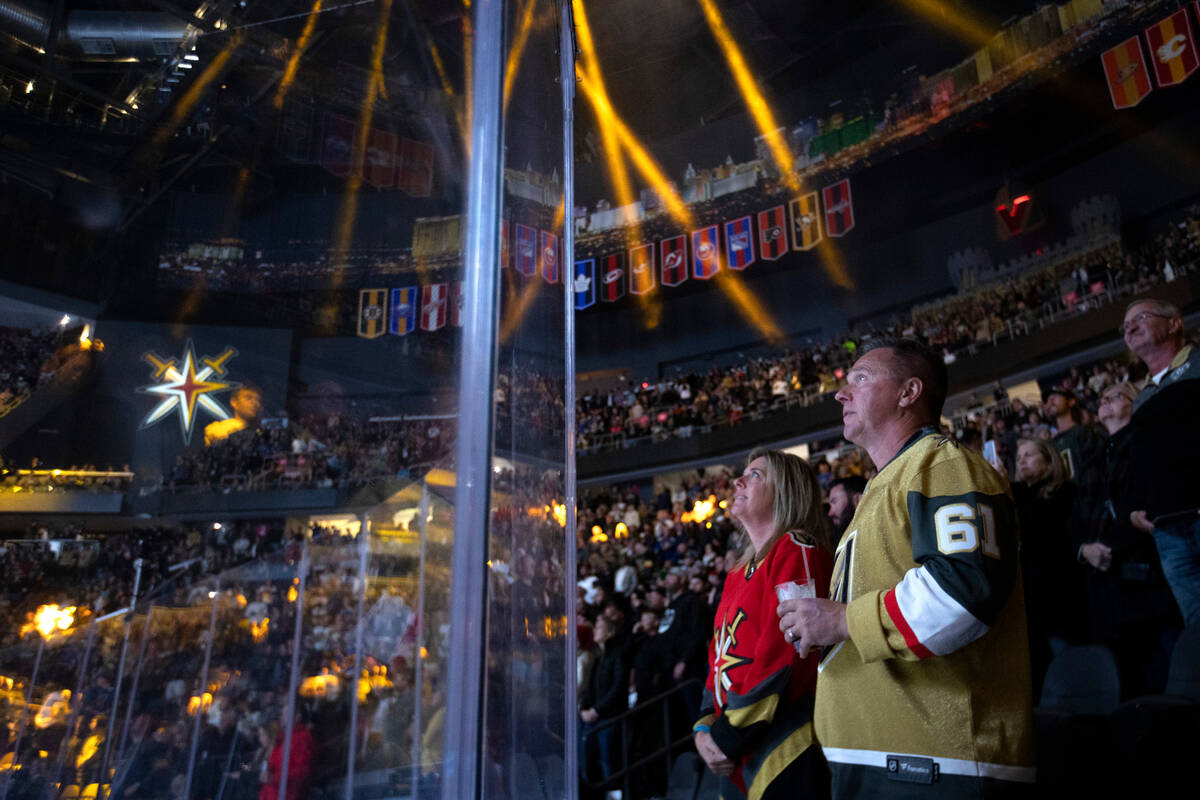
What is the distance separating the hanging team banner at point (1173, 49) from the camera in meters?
9.39

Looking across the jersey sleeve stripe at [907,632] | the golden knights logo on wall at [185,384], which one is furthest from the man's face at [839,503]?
the golden knights logo on wall at [185,384]

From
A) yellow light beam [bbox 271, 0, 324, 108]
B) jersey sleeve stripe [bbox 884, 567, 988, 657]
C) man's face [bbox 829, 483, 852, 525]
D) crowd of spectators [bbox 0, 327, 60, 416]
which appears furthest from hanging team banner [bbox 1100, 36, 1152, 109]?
crowd of spectators [bbox 0, 327, 60, 416]

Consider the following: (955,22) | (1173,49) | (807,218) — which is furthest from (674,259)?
(1173,49)

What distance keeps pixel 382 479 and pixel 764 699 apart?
0.89 meters

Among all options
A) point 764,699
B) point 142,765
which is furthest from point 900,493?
point 142,765

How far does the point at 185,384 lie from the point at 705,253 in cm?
1451

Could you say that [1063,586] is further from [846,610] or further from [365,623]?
[365,623]

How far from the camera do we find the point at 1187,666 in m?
1.94

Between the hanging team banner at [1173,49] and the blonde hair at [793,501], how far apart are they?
10612 mm

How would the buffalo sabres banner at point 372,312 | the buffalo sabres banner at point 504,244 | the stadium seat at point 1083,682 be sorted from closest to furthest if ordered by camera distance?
1. the buffalo sabres banner at point 504,244
2. the buffalo sabres banner at point 372,312
3. the stadium seat at point 1083,682

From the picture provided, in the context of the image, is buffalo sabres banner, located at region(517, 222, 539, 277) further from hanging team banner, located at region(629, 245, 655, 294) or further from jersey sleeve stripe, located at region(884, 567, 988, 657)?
hanging team banner, located at region(629, 245, 655, 294)

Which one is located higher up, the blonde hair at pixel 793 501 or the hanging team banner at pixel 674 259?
the hanging team banner at pixel 674 259

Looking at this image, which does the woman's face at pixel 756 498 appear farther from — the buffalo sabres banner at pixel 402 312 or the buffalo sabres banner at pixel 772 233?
the buffalo sabres banner at pixel 772 233

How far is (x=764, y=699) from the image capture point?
1.58m
